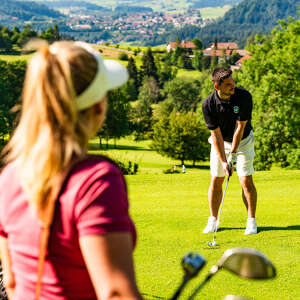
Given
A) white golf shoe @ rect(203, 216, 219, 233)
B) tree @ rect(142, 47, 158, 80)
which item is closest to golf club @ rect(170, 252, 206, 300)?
white golf shoe @ rect(203, 216, 219, 233)

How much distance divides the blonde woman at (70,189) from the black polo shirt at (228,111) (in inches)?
165

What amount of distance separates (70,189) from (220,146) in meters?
4.48

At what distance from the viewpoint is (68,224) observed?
140cm

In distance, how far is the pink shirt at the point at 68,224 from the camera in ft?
4.46

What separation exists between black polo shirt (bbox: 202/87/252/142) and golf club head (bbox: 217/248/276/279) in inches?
158

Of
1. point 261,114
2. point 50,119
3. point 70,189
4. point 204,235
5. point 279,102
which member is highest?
point 50,119

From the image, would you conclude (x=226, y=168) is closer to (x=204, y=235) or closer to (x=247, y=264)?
(x=204, y=235)

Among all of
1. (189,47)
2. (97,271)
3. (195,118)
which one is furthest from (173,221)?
(189,47)

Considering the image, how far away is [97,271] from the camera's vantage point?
1.34 meters

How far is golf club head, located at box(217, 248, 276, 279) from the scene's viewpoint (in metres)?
1.67

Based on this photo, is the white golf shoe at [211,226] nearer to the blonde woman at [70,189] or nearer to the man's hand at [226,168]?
the man's hand at [226,168]

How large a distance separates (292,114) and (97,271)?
94.1 ft

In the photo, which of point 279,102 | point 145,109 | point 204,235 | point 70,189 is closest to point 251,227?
point 204,235

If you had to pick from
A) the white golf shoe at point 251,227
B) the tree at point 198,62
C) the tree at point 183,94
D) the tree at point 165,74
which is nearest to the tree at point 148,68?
the tree at point 165,74
